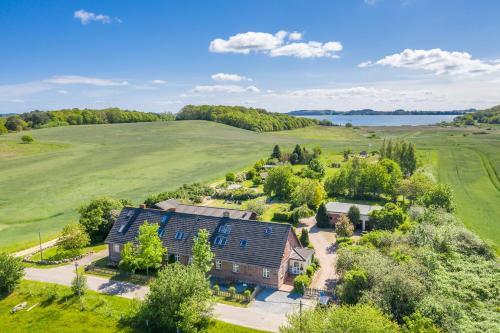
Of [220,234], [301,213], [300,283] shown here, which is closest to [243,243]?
[220,234]

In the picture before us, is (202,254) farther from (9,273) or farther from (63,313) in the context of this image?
(9,273)

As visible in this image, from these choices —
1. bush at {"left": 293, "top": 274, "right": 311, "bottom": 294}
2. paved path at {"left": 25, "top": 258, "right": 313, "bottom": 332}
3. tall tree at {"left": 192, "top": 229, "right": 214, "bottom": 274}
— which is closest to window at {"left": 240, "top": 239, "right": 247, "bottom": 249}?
tall tree at {"left": 192, "top": 229, "right": 214, "bottom": 274}

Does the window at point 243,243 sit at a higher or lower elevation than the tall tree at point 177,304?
higher

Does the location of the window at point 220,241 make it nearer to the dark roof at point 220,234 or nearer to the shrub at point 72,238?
the dark roof at point 220,234

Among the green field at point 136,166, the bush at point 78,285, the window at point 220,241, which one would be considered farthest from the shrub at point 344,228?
the bush at point 78,285

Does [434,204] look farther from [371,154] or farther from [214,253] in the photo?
[371,154]

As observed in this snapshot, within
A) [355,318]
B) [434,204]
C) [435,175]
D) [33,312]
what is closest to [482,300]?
[355,318]
